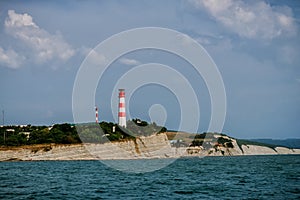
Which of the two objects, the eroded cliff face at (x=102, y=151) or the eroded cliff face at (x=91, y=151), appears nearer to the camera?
the eroded cliff face at (x=91, y=151)

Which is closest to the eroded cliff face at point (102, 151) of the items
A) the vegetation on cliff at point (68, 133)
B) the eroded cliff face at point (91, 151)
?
the eroded cliff face at point (91, 151)

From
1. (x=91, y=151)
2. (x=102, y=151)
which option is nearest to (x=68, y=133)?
(x=91, y=151)

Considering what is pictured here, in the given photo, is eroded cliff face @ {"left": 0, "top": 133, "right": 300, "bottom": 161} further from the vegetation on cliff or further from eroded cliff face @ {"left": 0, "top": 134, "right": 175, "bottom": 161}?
the vegetation on cliff

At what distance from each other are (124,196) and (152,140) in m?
77.5

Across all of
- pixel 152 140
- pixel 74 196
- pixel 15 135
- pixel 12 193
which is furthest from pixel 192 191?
pixel 152 140

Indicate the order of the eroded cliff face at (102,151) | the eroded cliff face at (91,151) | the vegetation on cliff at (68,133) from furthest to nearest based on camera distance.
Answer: the vegetation on cliff at (68,133), the eroded cliff face at (102,151), the eroded cliff face at (91,151)

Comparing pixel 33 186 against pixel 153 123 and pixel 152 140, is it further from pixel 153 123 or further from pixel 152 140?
pixel 153 123

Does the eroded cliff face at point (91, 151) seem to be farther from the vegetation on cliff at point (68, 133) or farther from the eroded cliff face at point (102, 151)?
the vegetation on cliff at point (68, 133)

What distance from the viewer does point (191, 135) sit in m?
156

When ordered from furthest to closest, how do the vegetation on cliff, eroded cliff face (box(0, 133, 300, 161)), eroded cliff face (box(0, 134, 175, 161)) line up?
the vegetation on cliff, eroded cliff face (box(0, 133, 300, 161)), eroded cliff face (box(0, 134, 175, 161))

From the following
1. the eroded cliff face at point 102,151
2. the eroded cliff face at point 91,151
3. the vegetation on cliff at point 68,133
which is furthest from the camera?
the vegetation on cliff at point 68,133

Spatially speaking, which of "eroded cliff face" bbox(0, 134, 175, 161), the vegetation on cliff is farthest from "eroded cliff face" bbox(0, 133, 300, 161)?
the vegetation on cliff

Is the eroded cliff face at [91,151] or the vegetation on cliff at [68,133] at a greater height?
the vegetation on cliff at [68,133]

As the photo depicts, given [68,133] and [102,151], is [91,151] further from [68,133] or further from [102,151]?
[68,133]
